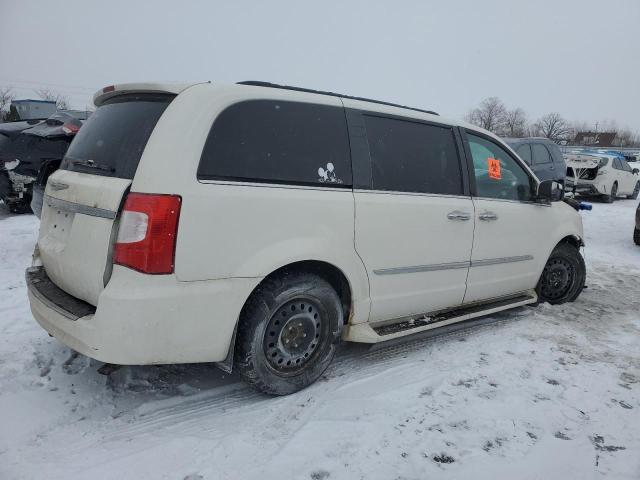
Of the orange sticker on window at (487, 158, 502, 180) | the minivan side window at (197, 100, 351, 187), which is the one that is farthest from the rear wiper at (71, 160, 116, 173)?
the orange sticker on window at (487, 158, 502, 180)

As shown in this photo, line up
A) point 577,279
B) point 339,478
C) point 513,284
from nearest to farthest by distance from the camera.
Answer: point 339,478 < point 513,284 < point 577,279

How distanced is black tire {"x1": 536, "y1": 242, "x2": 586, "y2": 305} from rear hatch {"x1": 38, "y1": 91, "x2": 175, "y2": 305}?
411cm

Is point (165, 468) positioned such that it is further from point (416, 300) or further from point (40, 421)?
point (416, 300)

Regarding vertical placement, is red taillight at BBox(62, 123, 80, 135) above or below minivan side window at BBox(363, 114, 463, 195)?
above

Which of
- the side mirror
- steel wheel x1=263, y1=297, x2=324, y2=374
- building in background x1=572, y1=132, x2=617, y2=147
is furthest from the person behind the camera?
building in background x1=572, y1=132, x2=617, y2=147

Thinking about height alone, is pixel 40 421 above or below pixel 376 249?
below

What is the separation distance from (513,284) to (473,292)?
65 cm

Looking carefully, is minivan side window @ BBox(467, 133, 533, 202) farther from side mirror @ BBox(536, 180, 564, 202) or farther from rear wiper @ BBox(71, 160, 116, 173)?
rear wiper @ BBox(71, 160, 116, 173)

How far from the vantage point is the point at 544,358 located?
362 cm

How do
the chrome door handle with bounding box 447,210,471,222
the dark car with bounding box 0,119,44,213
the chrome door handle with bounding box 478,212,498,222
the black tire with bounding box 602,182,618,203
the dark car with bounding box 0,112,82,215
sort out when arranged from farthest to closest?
1. the black tire with bounding box 602,182,618,203
2. the dark car with bounding box 0,119,44,213
3. the dark car with bounding box 0,112,82,215
4. the chrome door handle with bounding box 478,212,498,222
5. the chrome door handle with bounding box 447,210,471,222

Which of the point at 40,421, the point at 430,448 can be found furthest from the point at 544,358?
the point at 40,421

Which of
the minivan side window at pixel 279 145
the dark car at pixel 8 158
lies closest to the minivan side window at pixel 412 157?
the minivan side window at pixel 279 145

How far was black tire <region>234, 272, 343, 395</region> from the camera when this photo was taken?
2.72 meters

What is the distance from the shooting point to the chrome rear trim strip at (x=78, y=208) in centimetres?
246
